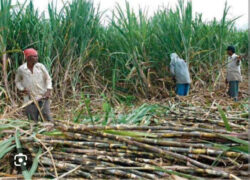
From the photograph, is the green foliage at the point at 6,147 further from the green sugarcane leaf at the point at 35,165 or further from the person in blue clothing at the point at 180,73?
the person in blue clothing at the point at 180,73

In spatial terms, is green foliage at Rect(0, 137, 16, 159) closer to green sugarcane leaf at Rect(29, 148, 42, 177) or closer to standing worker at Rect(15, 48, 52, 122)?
green sugarcane leaf at Rect(29, 148, 42, 177)

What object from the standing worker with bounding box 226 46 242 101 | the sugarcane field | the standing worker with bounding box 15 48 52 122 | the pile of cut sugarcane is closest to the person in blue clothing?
the sugarcane field

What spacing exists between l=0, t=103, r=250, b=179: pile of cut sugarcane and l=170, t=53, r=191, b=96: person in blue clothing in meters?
3.75

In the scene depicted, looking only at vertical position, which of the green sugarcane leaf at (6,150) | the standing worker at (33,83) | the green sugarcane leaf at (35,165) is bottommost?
the green sugarcane leaf at (35,165)

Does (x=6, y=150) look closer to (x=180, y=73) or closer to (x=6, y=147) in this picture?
(x=6, y=147)

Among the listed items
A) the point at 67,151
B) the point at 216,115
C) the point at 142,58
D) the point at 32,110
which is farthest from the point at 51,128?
the point at 142,58

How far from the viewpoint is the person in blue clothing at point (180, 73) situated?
537 centimetres

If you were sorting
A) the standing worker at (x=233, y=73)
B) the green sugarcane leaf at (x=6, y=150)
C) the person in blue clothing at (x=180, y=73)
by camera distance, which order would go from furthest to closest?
1. the standing worker at (x=233, y=73)
2. the person in blue clothing at (x=180, y=73)
3. the green sugarcane leaf at (x=6, y=150)

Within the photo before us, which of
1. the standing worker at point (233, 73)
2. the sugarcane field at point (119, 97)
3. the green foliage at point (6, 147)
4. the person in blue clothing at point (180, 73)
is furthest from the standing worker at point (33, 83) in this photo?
the standing worker at point (233, 73)

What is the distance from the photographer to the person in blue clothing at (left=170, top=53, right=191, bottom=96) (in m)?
5.37

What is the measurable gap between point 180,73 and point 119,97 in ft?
4.06

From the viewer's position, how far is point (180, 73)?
5387 millimetres

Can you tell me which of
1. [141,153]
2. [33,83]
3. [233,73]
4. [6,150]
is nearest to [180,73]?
[233,73]

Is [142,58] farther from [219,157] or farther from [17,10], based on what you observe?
[219,157]
